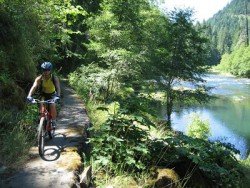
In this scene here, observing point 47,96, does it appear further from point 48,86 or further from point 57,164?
→ point 57,164

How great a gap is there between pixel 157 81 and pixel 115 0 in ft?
19.7

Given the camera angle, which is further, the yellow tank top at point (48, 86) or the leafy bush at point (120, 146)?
the yellow tank top at point (48, 86)

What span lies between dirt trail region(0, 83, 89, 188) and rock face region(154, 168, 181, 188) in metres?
1.38

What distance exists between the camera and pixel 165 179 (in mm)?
6113

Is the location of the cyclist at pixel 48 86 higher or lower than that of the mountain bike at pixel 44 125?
higher

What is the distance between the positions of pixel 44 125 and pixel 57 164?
1014 mm

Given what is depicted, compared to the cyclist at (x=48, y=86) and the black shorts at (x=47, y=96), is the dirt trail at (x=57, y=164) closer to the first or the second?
the cyclist at (x=48, y=86)

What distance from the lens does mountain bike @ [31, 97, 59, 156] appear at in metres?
6.14

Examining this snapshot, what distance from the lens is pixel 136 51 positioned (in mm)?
16406

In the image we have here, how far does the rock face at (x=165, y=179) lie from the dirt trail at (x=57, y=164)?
138 cm

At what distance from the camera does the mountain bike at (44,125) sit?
20.2 feet

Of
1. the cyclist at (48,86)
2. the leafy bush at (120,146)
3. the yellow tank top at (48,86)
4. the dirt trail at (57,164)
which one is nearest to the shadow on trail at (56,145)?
the dirt trail at (57,164)

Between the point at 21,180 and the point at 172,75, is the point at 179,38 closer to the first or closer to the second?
the point at 172,75

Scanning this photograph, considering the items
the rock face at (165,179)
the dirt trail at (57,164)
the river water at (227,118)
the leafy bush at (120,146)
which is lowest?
the river water at (227,118)
